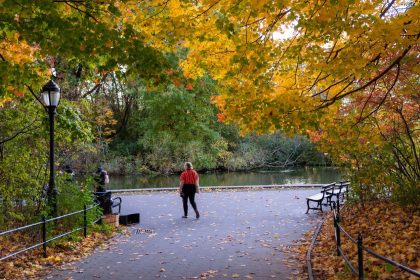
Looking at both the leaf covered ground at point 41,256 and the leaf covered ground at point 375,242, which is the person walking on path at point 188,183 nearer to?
the leaf covered ground at point 41,256

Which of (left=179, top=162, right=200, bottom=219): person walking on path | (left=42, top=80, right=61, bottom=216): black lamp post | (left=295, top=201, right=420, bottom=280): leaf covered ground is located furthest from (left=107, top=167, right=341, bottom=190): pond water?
(left=42, top=80, right=61, bottom=216): black lamp post

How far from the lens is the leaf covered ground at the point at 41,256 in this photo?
Result: 7640 millimetres

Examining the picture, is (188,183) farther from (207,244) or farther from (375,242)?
(375,242)

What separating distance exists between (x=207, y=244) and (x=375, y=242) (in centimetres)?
358

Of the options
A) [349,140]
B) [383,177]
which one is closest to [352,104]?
[349,140]

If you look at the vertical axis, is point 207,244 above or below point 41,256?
below

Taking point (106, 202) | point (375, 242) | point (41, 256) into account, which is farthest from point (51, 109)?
point (375, 242)

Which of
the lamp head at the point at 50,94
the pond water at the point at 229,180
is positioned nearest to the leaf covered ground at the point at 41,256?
the lamp head at the point at 50,94

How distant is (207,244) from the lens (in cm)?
1026

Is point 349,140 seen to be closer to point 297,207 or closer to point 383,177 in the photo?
point 383,177

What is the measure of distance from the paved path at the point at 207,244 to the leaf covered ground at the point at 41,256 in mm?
307

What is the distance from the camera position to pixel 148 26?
786 cm

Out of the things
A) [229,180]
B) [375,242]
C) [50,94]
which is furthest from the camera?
[229,180]

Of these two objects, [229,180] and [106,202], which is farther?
[229,180]
